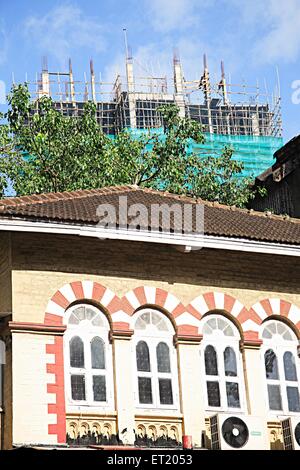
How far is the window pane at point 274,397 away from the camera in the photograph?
18.4 m

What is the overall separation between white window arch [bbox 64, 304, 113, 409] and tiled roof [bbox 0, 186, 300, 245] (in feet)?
5.57

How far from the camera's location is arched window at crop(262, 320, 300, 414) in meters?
18.4

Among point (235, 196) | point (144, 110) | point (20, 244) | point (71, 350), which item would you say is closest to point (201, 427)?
point (71, 350)

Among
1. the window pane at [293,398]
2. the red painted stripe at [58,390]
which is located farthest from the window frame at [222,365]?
the red painted stripe at [58,390]

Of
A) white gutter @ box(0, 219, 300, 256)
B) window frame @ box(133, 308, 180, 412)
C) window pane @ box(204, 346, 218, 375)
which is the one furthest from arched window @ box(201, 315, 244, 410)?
white gutter @ box(0, 219, 300, 256)

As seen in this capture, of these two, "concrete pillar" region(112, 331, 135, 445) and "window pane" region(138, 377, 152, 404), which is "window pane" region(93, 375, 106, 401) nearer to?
"concrete pillar" region(112, 331, 135, 445)

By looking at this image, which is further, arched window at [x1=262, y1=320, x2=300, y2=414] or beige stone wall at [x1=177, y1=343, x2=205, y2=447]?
arched window at [x1=262, y1=320, x2=300, y2=414]

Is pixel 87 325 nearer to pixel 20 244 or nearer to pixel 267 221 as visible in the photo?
pixel 20 244

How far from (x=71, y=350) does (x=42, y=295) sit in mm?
1051

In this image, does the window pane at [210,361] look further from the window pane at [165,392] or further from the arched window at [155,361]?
the window pane at [165,392]

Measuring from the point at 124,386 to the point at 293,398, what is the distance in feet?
11.0

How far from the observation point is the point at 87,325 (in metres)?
17.4

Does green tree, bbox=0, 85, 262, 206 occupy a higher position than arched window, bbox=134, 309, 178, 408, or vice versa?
green tree, bbox=0, 85, 262, 206

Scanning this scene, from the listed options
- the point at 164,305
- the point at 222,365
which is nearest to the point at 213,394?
the point at 222,365
